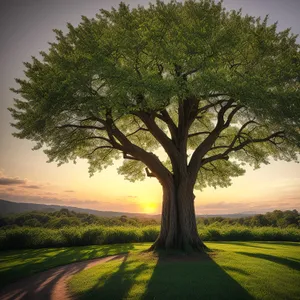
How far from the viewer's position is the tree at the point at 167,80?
11.0 meters

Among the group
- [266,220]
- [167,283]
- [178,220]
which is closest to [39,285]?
[167,283]

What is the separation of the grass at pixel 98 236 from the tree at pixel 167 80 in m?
6.36

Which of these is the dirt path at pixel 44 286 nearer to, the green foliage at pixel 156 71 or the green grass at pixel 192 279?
the green grass at pixel 192 279

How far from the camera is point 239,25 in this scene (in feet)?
45.4

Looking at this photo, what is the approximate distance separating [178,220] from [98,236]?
8.33 meters

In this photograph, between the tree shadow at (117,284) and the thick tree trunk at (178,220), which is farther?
the thick tree trunk at (178,220)

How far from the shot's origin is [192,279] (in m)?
8.70

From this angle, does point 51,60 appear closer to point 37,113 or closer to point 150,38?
point 37,113

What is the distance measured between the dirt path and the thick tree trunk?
4449mm

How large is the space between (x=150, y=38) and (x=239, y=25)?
5.57 metres

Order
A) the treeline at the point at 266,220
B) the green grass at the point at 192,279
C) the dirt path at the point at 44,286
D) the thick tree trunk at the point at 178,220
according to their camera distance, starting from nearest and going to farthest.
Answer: the green grass at the point at 192,279
the dirt path at the point at 44,286
the thick tree trunk at the point at 178,220
the treeline at the point at 266,220

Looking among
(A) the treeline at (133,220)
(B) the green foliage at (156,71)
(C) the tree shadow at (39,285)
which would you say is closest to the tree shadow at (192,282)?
(C) the tree shadow at (39,285)

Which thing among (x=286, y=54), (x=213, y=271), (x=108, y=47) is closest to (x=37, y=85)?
(x=108, y=47)

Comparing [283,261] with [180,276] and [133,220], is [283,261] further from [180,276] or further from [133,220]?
[133,220]
